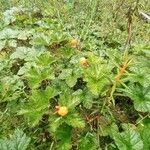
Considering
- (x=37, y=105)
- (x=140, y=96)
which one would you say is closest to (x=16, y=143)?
(x=37, y=105)

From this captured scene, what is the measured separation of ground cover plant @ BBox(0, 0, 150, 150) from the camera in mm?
2033

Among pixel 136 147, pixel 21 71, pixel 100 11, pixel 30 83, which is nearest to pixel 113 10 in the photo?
pixel 100 11

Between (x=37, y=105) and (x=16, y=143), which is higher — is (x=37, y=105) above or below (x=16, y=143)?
above

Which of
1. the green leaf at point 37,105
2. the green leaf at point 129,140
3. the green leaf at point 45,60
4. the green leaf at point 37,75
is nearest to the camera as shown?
the green leaf at point 129,140

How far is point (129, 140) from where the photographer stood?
1.96 metres

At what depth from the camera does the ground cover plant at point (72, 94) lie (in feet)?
6.67

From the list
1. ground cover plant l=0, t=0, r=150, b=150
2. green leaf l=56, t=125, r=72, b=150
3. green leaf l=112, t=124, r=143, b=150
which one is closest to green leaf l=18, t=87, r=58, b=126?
ground cover plant l=0, t=0, r=150, b=150

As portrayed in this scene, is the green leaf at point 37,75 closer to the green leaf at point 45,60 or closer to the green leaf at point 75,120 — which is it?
the green leaf at point 45,60

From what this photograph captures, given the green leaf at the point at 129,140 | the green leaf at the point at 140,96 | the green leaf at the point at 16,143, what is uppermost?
the green leaf at the point at 140,96

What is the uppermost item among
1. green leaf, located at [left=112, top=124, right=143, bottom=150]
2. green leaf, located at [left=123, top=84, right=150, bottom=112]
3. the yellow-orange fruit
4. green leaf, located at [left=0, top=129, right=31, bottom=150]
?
green leaf, located at [left=123, top=84, right=150, bottom=112]

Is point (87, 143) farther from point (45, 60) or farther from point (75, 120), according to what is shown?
point (45, 60)

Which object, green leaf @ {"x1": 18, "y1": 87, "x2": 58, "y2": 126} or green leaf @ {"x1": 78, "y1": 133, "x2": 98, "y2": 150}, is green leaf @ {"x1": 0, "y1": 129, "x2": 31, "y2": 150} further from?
green leaf @ {"x1": 78, "y1": 133, "x2": 98, "y2": 150}

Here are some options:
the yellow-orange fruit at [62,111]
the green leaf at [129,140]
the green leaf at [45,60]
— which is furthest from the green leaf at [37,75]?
the green leaf at [129,140]

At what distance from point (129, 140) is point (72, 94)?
0.42m
